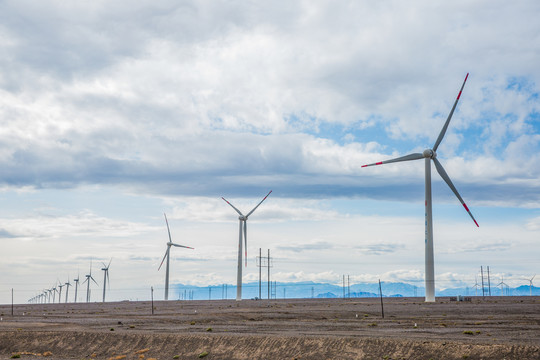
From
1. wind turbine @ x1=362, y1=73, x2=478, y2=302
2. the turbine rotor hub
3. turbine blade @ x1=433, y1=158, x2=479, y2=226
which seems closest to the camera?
turbine blade @ x1=433, y1=158, x2=479, y2=226

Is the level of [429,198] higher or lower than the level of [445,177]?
lower

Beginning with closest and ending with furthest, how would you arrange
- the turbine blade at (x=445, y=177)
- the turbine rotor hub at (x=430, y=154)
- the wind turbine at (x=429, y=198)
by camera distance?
the turbine blade at (x=445, y=177)
the wind turbine at (x=429, y=198)
the turbine rotor hub at (x=430, y=154)

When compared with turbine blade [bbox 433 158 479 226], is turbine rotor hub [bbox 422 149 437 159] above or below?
above

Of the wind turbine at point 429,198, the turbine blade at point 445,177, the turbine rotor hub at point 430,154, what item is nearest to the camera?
the turbine blade at point 445,177

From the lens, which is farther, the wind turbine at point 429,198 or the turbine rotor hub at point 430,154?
the turbine rotor hub at point 430,154

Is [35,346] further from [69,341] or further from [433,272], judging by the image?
[433,272]

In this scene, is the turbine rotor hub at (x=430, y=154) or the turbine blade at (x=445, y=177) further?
the turbine rotor hub at (x=430, y=154)

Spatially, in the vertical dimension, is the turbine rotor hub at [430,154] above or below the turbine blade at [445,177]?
above

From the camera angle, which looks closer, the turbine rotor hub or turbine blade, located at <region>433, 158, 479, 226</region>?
turbine blade, located at <region>433, 158, 479, 226</region>

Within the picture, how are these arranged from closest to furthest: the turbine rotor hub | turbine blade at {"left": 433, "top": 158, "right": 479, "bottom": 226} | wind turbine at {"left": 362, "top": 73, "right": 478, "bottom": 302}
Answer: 1. turbine blade at {"left": 433, "top": 158, "right": 479, "bottom": 226}
2. wind turbine at {"left": 362, "top": 73, "right": 478, "bottom": 302}
3. the turbine rotor hub

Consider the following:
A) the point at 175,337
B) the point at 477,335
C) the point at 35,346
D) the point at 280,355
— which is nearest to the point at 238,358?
the point at 280,355

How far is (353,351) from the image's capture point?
4191 centimetres

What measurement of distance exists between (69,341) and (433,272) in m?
87.3

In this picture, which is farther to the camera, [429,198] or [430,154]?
[430,154]
